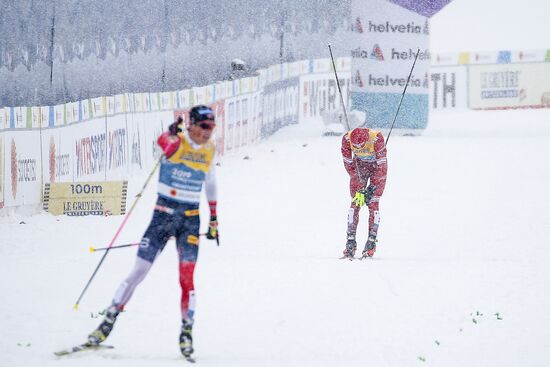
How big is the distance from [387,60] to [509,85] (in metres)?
9.50

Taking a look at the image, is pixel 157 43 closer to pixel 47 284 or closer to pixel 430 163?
pixel 430 163

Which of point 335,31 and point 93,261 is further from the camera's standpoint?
point 335,31

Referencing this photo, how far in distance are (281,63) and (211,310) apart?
22.5 metres

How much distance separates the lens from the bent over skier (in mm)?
8734

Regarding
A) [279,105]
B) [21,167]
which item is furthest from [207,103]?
[21,167]

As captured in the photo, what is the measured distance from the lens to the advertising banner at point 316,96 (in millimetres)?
34284

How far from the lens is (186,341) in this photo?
8.54m

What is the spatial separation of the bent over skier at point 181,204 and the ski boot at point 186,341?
3.0 inches

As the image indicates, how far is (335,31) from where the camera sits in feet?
129

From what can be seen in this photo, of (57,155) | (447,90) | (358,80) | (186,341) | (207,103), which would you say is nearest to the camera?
(186,341)

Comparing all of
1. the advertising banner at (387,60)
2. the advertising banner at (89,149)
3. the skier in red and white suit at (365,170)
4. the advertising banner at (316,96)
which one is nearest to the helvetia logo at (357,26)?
the advertising banner at (387,60)

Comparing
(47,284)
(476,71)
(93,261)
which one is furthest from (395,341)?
(476,71)

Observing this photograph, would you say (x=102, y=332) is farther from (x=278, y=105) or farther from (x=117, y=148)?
(x=278, y=105)

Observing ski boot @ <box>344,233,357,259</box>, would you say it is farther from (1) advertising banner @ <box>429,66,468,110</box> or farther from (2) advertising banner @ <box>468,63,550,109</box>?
(1) advertising banner @ <box>429,66,468,110</box>
